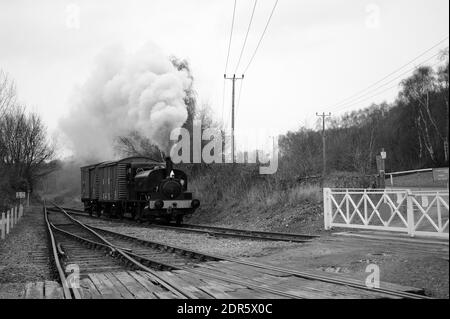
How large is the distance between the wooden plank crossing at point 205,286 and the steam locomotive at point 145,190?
42.1 feet

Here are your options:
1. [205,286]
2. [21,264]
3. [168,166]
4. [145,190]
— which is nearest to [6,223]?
[145,190]

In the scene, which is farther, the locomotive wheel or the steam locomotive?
the locomotive wheel

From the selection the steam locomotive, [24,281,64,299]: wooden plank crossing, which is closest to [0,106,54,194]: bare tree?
the steam locomotive

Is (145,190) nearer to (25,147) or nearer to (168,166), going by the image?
(168,166)

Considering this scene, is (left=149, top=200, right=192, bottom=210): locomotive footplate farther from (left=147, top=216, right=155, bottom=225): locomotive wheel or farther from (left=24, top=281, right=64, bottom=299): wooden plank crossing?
(left=24, top=281, right=64, bottom=299): wooden plank crossing

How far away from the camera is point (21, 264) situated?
11.0 meters

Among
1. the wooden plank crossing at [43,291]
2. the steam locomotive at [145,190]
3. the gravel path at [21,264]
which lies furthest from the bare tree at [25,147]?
the wooden plank crossing at [43,291]

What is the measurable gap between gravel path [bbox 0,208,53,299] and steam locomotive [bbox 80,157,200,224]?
5492 mm

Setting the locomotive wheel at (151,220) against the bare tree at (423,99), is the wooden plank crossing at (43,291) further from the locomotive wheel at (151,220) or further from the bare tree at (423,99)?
the bare tree at (423,99)

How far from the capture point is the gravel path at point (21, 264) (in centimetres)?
778

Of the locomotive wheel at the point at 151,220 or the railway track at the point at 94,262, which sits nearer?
the railway track at the point at 94,262

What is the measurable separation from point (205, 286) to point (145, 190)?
14897mm

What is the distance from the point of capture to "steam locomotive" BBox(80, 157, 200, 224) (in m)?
21.4
